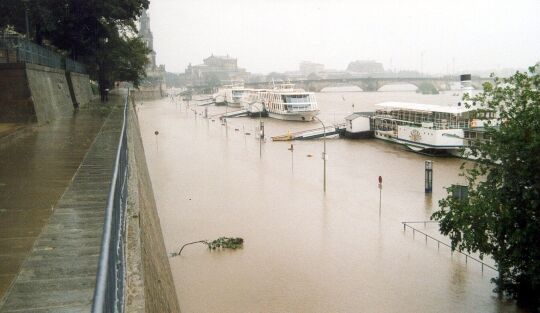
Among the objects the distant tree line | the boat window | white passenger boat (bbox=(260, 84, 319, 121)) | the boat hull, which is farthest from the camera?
the boat window

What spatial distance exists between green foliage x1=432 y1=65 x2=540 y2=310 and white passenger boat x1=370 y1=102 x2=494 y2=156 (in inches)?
965

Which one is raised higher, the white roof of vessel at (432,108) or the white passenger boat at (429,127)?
the white roof of vessel at (432,108)

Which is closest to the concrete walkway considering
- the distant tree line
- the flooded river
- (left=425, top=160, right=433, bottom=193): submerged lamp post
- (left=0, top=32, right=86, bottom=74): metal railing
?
the flooded river

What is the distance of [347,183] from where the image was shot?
30.4m

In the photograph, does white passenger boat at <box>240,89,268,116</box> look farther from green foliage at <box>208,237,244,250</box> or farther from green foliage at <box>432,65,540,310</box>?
green foliage at <box>432,65,540,310</box>

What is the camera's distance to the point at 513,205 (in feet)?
40.4

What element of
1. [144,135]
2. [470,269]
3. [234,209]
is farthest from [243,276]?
[144,135]

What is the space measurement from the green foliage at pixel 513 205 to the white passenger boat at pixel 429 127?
24.5 m

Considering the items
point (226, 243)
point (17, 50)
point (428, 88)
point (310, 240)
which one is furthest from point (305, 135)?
point (428, 88)

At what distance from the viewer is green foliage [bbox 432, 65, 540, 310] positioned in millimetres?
11875

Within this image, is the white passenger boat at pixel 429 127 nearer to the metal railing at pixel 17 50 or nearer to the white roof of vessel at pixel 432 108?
the white roof of vessel at pixel 432 108

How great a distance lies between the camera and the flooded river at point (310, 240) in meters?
14.1

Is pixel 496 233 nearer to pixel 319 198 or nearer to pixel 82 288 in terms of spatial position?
pixel 82 288

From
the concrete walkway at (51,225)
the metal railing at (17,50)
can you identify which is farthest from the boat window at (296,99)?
the concrete walkway at (51,225)
